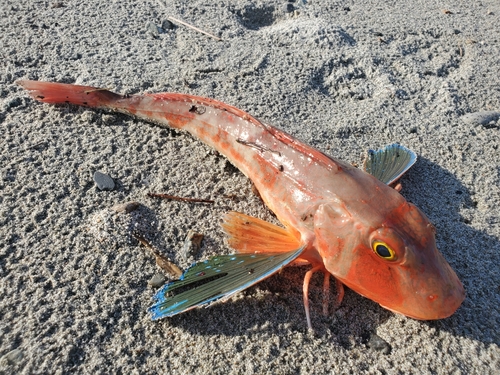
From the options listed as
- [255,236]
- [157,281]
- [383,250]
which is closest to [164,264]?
[157,281]

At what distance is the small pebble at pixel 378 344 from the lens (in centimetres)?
229

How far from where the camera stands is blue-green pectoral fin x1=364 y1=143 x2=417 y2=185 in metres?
3.09

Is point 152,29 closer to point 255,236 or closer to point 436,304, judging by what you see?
point 255,236

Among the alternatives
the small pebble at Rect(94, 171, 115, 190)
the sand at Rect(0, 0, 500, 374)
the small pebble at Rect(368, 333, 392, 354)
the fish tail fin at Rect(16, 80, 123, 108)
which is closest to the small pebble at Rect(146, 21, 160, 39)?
the sand at Rect(0, 0, 500, 374)

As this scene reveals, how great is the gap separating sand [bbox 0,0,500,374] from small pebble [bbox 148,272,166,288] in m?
0.04

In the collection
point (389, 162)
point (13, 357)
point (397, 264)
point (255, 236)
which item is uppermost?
point (397, 264)

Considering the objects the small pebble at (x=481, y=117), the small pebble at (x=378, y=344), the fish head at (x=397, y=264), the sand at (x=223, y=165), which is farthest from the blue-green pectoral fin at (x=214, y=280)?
the small pebble at (x=481, y=117)

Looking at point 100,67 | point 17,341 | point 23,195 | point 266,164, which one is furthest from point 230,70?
point 17,341

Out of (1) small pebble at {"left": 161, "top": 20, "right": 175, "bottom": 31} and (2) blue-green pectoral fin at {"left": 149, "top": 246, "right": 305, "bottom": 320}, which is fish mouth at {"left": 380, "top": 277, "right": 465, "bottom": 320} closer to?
(2) blue-green pectoral fin at {"left": 149, "top": 246, "right": 305, "bottom": 320}

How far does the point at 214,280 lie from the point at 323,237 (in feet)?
2.09

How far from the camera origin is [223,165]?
3.30 meters

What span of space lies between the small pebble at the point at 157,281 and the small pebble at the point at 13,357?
27.9 inches

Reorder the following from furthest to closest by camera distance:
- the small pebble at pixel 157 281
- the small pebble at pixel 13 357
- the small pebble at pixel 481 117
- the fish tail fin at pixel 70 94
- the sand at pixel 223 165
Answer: the small pebble at pixel 481 117 → the fish tail fin at pixel 70 94 → the small pebble at pixel 157 281 → the sand at pixel 223 165 → the small pebble at pixel 13 357

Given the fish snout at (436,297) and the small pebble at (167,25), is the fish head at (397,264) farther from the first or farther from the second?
the small pebble at (167,25)
